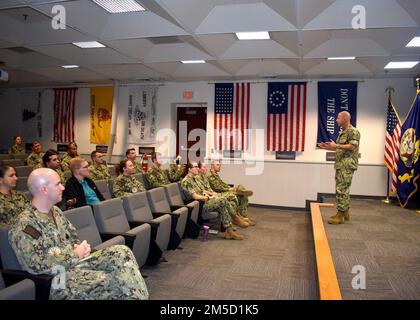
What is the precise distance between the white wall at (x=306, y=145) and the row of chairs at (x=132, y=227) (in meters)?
3.64

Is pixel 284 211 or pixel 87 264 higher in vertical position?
pixel 87 264

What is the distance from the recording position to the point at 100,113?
1020 centimetres

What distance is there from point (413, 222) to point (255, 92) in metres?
4.74

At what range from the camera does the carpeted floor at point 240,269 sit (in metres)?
3.61

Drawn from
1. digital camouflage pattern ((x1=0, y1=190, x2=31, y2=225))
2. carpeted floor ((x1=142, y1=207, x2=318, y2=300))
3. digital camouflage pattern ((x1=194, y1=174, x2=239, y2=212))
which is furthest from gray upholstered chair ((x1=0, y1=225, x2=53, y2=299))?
digital camouflage pattern ((x1=194, y1=174, x2=239, y2=212))

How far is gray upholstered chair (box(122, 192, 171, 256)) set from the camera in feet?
13.6

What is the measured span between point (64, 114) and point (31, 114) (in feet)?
4.32

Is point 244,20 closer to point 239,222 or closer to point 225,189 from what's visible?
point 225,189

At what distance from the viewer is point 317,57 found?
6406mm

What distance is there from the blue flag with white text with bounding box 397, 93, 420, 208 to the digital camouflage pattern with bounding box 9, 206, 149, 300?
6.31 m

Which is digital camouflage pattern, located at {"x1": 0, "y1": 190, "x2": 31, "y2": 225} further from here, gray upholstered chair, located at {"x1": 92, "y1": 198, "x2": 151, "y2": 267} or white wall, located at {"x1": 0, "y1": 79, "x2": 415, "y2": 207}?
white wall, located at {"x1": 0, "y1": 79, "x2": 415, "y2": 207}

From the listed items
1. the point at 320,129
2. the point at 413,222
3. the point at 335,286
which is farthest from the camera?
the point at 320,129
